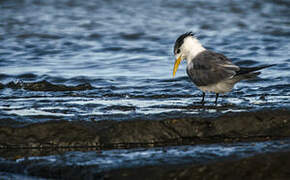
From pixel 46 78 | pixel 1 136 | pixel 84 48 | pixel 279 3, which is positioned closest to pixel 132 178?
pixel 1 136

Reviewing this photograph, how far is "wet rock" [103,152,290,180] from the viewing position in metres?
3.23

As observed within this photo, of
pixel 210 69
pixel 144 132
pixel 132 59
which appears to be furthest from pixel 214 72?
pixel 132 59

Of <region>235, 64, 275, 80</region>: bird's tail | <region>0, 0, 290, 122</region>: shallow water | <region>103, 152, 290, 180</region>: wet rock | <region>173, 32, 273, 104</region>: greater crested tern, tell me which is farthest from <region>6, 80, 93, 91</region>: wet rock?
<region>103, 152, 290, 180</region>: wet rock

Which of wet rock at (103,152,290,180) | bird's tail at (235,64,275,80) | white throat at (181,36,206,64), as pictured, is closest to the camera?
wet rock at (103,152,290,180)

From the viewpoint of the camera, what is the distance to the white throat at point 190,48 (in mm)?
6020

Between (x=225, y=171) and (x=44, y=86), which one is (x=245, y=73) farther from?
(x=44, y=86)

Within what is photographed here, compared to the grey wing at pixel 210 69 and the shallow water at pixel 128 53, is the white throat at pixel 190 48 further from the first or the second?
the shallow water at pixel 128 53

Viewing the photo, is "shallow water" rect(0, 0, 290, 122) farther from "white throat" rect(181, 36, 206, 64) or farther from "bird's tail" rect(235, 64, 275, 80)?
"white throat" rect(181, 36, 206, 64)

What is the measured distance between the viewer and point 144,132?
4.29m

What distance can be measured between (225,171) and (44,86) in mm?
4045

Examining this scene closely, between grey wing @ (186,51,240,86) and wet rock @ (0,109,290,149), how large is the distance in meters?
1.09

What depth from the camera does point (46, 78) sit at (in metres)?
7.60

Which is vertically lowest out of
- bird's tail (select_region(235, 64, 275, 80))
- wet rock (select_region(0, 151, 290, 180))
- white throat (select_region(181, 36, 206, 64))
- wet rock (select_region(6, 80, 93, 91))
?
wet rock (select_region(0, 151, 290, 180))

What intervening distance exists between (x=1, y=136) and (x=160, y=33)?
825cm
